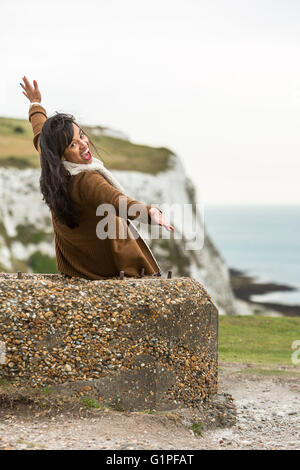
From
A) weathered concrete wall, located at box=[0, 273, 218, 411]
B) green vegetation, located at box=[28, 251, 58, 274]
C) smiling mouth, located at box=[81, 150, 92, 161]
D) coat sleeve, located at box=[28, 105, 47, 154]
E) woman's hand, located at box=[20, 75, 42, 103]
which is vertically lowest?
green vegetation, located at box=[28, 251, 58, 274]

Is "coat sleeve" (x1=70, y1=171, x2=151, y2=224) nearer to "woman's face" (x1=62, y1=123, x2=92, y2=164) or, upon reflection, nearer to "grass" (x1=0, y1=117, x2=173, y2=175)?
"woman's face" (x1=62, y1=123, x2=92, y2=164)

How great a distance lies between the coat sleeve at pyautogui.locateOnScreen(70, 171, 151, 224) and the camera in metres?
7.88

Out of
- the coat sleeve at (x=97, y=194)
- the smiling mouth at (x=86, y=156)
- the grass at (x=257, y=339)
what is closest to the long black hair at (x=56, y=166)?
the coat sleeve at (x=97, y=194)

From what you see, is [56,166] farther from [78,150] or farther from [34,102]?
[34,102]

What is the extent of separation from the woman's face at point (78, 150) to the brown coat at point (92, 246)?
0.21 m

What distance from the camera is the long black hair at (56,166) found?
8.39m

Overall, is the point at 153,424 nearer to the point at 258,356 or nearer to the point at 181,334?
the point at 181,334

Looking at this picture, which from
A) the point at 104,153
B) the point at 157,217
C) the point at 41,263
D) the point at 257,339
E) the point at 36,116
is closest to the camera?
the point at 157,217

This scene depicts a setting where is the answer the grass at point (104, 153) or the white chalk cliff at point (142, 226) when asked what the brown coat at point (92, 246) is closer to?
the white chalk cliff at point (142, 226)

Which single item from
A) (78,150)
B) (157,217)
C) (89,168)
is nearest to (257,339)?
(89,168)

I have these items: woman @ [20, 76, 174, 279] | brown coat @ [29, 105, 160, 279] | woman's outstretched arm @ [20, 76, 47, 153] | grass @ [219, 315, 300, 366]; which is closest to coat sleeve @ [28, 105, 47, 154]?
woman's outstretched arm @ [20, 76, 47, 153]

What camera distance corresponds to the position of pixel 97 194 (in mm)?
8320

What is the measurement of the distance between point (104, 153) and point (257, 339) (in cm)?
3683
